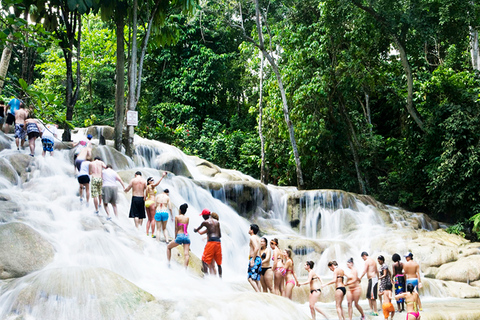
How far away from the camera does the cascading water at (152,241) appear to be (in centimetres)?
709

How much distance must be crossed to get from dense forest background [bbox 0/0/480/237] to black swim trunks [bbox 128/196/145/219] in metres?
6.14

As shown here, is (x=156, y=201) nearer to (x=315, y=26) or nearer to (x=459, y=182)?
(x=459, y=182)

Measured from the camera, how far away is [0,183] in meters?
12.1

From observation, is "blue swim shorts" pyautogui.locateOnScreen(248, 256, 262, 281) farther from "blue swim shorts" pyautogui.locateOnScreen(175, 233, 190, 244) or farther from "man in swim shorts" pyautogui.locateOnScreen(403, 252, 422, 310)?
"man in swim shorts" pyautogui.locateOnScreen(403, 252, 422, 310)

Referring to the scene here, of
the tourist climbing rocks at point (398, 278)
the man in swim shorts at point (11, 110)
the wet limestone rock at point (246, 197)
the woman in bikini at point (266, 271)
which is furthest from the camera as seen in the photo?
the wet limestone rock at point (246, 197)

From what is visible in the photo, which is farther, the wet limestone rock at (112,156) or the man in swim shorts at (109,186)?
the wet limestone rock at (112,156)

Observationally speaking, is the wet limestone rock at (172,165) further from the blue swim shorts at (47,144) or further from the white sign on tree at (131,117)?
the blue swim shorts at (47,144)

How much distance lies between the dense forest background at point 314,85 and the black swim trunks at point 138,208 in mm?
6137

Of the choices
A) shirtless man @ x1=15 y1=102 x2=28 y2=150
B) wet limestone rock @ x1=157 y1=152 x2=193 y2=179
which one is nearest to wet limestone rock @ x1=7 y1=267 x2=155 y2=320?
shirtless man @ x1=15 y1=102 x2=28 y2=150

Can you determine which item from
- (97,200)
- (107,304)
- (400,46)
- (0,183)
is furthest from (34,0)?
(400,46)

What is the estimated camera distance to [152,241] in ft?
36.5

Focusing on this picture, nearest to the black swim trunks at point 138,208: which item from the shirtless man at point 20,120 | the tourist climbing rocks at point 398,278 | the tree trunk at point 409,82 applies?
the shirtless man at point 20,120

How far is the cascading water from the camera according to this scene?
279 inches

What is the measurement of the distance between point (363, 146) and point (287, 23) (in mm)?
7425
